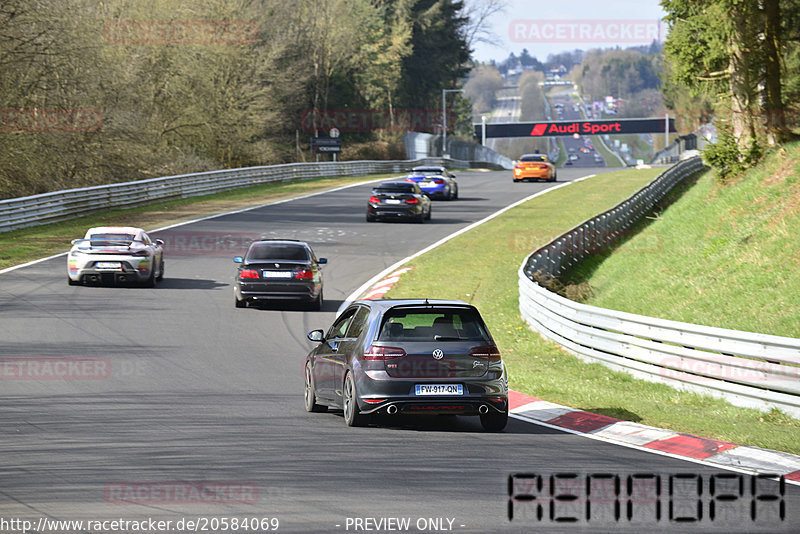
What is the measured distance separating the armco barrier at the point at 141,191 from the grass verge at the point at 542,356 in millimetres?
13834

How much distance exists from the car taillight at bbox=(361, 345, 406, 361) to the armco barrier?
25521 mm

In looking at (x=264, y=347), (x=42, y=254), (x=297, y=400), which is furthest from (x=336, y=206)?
Answer: (x=297, y=400)

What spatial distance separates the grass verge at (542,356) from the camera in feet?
38.8

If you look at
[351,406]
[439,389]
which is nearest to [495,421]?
[439,389]

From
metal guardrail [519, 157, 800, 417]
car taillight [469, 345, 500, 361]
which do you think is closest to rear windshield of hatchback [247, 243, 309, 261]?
metal guardrail [519, 157, 800, 417]

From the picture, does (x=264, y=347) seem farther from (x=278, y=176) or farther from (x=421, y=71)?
(x=421, y=71)

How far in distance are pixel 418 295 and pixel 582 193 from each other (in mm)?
29875

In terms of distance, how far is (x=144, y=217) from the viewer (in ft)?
129

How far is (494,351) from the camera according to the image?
11352mm

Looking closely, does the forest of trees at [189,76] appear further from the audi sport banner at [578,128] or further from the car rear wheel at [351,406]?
the car rear wheel at [351,406]

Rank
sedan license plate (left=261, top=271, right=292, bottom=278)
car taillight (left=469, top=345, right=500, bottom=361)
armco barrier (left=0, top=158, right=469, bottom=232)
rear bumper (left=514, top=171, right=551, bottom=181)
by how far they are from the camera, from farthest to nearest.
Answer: rear bumper (left=514, top=171, right=551, bottom=181), armco barrier (left=0, top=158, right=469, bottom=232), sedan license plate (left=261, top=271, right=292, bottom=278), car taillight (left=469, top=345, right=500, bottom=361)

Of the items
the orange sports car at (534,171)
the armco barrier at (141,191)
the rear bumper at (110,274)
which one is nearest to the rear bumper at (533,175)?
the orange sports car at (534,171)

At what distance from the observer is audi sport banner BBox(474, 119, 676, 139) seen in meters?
133

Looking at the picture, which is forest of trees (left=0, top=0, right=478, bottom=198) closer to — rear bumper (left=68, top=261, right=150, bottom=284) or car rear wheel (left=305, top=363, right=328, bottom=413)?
rear bumper (left=68, top=261, right=150, bottom=284)
